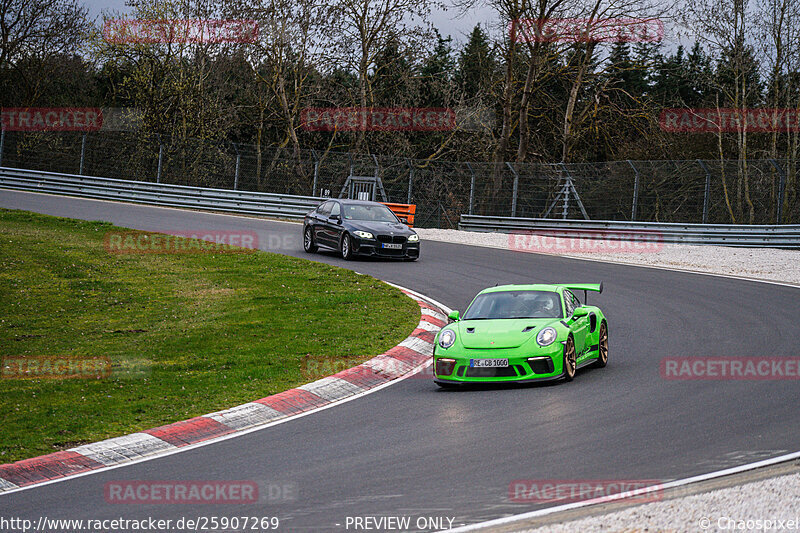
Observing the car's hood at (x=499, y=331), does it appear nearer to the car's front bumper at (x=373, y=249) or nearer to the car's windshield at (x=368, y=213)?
the car's front bumper at (x=373, y=249)

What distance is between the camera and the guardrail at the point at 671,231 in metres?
25.2

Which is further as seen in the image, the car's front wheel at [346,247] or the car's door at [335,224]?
the car's door at [335,224]

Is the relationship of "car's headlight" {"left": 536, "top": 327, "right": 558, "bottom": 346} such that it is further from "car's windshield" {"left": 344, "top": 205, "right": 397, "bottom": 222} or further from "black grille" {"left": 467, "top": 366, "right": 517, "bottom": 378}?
"car's windshield" {"left": 344, "top": 205, "right": 397, "bottom": 222}

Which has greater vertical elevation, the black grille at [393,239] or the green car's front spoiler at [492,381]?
the black grille at [393,239]

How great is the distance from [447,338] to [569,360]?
143cm

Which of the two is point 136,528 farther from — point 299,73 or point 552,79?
point 552,79

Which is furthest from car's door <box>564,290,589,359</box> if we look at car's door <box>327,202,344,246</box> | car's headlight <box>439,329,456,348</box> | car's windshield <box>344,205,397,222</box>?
car's windshield <box>344,205,397,222</box>

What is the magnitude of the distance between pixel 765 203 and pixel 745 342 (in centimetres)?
1751

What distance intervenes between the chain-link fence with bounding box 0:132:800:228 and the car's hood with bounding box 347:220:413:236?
29.6ft

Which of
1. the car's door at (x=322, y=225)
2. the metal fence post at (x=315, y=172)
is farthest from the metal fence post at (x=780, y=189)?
the metal fence post at (x=315, y=172)

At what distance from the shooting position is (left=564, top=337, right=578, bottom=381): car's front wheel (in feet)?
32.1

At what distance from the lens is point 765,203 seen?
27.5 meters

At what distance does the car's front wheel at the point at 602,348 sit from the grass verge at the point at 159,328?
2.82m

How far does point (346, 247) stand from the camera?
21.3 metres
